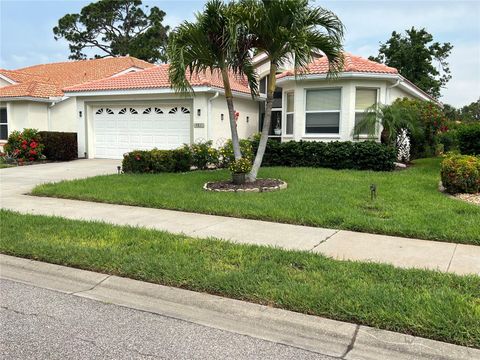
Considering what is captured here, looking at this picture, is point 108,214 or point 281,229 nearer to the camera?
point 281,229

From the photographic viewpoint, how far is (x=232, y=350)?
3.60 meters

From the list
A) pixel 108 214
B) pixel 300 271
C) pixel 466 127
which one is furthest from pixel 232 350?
pixel 466 127

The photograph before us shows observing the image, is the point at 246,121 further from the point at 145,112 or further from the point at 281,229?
the point at 281,229

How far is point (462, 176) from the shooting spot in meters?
9.35

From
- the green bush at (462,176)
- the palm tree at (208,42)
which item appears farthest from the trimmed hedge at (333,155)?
the palm tree at (208,42)

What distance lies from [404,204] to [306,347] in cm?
572

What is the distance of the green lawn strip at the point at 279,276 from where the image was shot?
3900 millimetres

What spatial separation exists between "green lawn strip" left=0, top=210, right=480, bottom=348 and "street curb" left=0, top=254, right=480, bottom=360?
0.38 feet

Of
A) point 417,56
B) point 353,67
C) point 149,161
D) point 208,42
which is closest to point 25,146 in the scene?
point 149,161

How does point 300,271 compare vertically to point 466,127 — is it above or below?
below

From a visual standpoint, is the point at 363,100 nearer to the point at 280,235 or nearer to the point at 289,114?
the point at 289,114

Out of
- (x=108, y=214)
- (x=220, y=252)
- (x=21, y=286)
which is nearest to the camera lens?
(x=21, y=286)

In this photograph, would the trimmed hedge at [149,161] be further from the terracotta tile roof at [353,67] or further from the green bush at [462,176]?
the green bush at [462,176]

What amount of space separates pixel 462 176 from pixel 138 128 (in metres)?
13.4
